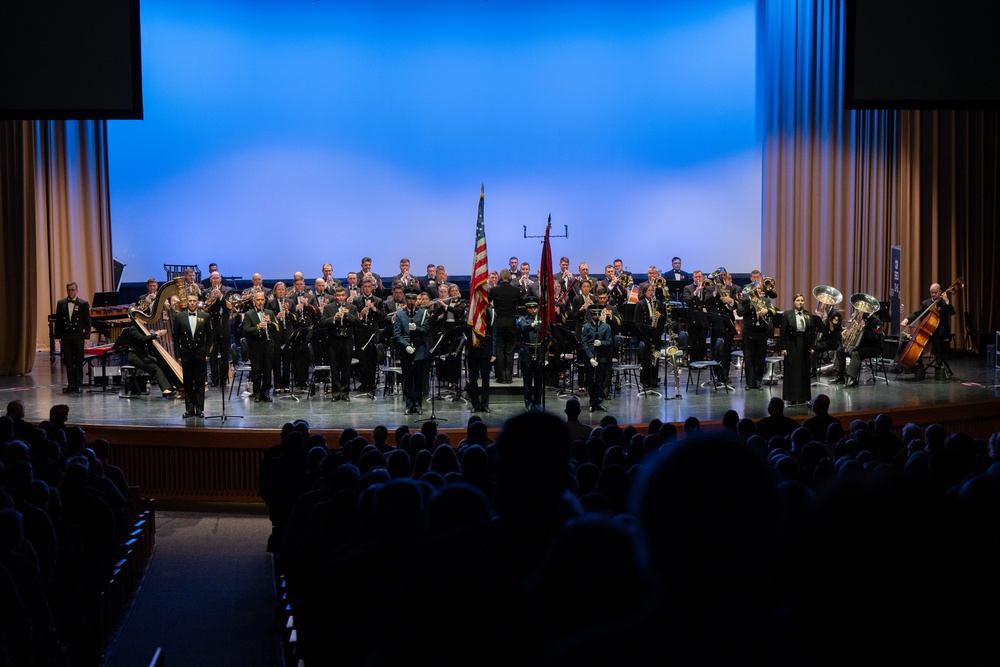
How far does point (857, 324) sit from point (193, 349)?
30.3 feet

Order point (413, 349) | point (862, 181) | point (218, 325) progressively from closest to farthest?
point (413, 349) → point (218, 325) → point (862, 181)

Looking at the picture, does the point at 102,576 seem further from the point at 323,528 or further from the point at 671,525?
the point at 671,525

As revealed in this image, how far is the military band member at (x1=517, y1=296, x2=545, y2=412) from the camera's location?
490 inches

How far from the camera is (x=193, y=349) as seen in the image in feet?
39.9

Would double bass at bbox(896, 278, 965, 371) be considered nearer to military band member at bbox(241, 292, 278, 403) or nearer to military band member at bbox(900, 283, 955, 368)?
military band member at bbox(900, 283, 955, 368)

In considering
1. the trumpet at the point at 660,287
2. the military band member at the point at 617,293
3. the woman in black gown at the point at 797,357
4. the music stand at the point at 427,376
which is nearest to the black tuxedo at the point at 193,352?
the music stand at the point at 427,376

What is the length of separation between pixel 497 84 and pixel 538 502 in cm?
1819

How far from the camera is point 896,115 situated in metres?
19.5

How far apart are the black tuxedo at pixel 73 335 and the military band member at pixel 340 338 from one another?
365 centimetres

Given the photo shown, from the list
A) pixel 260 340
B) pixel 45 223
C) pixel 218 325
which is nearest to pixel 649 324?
pixel 260 340

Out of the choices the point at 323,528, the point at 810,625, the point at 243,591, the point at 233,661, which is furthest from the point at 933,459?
the point at 243,591

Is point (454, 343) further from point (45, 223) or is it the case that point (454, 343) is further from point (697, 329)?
point (45, 223)

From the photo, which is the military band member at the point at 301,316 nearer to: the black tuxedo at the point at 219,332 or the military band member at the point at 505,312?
the black tuxedo at the point at 219,332

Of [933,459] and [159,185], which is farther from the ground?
[159,185]
